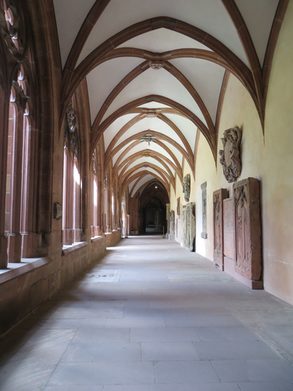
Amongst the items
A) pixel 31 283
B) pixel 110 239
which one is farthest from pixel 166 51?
pixel 110 239

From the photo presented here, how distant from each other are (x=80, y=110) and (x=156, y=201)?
24.4 metres

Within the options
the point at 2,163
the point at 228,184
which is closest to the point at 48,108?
the point at 2,163

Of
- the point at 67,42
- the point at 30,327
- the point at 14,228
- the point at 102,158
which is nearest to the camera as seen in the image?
the point at 30,327

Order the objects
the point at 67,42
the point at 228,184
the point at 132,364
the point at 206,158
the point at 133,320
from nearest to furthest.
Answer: the point at 132,364
the point at 133,320
the point at 67,42
the point at 228,184
the point at 206,158

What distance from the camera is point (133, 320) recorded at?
332cm

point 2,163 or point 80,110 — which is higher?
point 80,110

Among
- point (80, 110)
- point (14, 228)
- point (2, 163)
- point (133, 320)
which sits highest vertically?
point (80, 110)

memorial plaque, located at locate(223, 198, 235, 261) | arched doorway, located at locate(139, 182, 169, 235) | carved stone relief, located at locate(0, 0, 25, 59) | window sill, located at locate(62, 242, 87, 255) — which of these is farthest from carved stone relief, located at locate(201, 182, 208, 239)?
arched doorway, located at locate(139, 182, 169, 235)

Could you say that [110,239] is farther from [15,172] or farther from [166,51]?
[15,172]

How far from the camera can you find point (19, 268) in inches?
132

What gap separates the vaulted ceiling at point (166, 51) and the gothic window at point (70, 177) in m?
0.99

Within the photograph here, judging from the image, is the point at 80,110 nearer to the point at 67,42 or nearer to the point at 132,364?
the point at 67,42

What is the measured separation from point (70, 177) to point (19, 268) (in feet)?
10.9

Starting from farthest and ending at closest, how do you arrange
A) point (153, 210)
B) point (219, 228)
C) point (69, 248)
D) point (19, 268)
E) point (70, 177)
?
point (153, 210), point (219, 228), point (70, 177), point (69, 248), point (19, 268)
